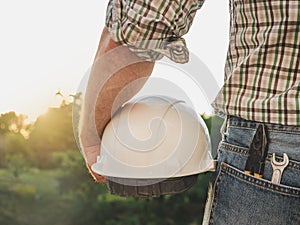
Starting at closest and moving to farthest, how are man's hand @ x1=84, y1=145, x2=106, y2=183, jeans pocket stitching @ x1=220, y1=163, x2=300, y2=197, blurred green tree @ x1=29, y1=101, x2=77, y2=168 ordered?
jeans pocket stitching @ x1=220, y1=163, x2=300, y2=197
man's hand @ x1=84, y1=145, x2=106, y2=183
blurred green tree @ x1=29, y1=101, x2=77, y2=168

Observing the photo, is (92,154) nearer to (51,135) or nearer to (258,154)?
(258,154)

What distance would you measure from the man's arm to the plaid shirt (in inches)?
0.9

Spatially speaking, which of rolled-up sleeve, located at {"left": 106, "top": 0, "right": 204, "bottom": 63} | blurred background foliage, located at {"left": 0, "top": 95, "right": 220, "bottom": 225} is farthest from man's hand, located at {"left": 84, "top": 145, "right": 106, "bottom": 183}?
blurred background foliage, located at {"left": 0, "top": 95, "right": 220, "bottom": 225}

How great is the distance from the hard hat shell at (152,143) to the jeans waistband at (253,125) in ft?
0.24

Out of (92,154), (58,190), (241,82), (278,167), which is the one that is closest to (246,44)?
(241,82)

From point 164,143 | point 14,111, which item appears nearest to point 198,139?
point 164,143

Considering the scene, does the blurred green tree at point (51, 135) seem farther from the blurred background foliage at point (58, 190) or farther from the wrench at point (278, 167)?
the wrench at point (278, 167)

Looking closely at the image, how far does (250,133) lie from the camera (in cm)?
81

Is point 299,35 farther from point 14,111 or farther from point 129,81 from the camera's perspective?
point 14,111

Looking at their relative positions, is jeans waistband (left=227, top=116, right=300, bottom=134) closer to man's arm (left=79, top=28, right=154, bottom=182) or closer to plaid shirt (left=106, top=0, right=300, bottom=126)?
plaid shirt (left=106, top=0, right=300, bottom=126)

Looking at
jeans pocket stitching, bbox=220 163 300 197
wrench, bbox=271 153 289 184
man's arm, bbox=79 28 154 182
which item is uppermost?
man's arm, bbox=79 28 154 182

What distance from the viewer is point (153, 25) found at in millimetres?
819

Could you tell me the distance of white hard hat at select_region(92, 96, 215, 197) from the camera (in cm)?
86

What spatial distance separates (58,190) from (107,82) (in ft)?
7.36
